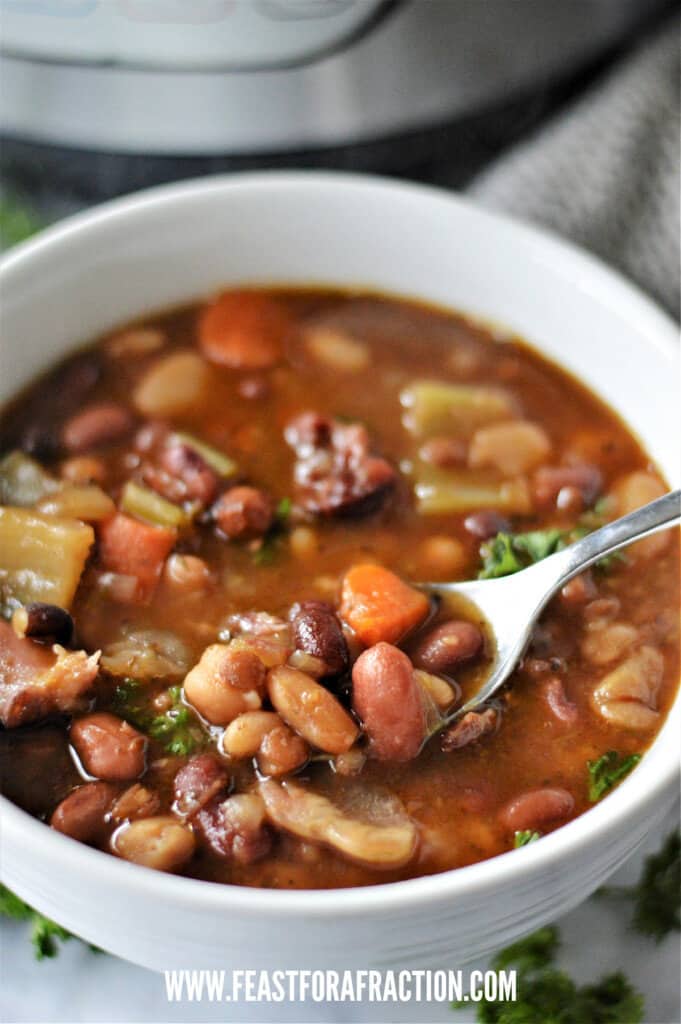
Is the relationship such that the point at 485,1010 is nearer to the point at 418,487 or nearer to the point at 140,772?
the point at 140,772

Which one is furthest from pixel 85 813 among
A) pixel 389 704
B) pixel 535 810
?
pixel 535 810

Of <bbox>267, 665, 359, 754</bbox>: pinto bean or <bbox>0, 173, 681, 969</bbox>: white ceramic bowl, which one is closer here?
<bbox>0, 173, 681, 969</bbox>: white ceramic bowl

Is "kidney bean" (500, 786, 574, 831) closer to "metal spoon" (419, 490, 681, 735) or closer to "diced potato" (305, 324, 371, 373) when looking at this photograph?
"metal spoon" (419, 490, 681, 735)

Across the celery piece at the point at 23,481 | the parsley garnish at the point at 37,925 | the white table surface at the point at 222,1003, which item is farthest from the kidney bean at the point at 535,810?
the celery piece at the point at 23,481

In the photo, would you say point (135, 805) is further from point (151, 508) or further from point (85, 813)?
point (151, 508)

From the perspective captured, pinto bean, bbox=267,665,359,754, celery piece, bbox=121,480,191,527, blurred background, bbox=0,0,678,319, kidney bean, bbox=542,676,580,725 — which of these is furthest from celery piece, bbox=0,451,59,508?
blurred background, bbox=0,0,678,319

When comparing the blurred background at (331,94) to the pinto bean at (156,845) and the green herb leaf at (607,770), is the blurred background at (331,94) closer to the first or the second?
the green herb leaf at (607,770)

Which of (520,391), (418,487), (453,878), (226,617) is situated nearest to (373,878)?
(453,878)
